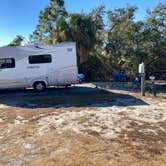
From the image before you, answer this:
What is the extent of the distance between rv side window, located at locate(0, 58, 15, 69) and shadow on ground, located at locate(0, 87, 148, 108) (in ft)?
4.89

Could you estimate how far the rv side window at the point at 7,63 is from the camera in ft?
46.6

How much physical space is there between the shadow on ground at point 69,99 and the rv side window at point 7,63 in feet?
4.89

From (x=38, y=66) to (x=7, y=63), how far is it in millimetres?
1565

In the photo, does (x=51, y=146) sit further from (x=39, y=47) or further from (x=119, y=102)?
(x=39, y=47)

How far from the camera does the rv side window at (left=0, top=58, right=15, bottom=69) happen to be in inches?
559

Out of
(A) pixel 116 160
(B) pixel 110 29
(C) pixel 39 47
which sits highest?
(B) pixel 110 29

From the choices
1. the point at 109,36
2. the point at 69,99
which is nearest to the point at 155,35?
the point at 109,36

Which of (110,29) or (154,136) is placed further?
(110,29)

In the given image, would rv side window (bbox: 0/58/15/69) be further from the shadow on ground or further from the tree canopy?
the tree canopy

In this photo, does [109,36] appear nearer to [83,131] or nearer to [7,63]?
[7,63]

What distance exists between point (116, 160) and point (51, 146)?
1.65 meters

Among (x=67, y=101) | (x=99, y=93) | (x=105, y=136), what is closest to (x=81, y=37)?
(x=99, y=93)

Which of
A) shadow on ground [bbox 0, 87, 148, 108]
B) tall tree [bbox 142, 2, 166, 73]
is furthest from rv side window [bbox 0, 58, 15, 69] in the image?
tall tree [bbox 142, 2, 166, 73]

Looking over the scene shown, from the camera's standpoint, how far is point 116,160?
5676 millimetres
